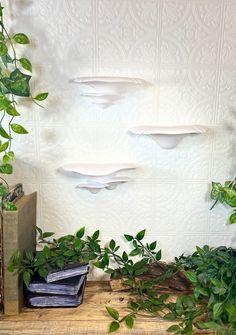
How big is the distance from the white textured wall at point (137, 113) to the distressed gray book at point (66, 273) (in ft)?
0.57

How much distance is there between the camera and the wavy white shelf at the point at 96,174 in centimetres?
104

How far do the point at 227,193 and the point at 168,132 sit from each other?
25 cm

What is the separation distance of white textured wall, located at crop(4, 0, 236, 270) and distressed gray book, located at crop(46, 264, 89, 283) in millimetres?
174

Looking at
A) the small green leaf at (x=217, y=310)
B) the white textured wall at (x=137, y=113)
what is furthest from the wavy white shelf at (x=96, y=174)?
the small green leaf at (x=217, y=310)

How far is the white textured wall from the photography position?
3.36 ft

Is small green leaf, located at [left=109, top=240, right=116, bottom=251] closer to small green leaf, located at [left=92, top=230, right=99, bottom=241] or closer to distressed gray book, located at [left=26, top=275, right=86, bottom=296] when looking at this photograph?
small green leaf, located at [left=92, top=230, right=99, bottom=241]

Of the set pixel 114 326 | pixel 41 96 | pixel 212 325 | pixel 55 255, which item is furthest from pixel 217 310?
pixel 41 96

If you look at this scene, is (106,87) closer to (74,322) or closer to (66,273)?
(66,273)

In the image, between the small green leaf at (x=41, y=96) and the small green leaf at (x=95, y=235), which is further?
the small green leaf at (x=95, y=235)

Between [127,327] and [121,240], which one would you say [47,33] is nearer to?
[121,240]

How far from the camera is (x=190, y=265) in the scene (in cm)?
109

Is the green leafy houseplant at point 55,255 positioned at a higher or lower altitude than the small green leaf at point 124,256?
higher

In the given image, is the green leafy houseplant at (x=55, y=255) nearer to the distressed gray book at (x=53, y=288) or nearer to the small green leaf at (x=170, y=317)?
the distressed gray book at (x=53, y=288)

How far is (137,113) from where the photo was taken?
1083 millimetres
